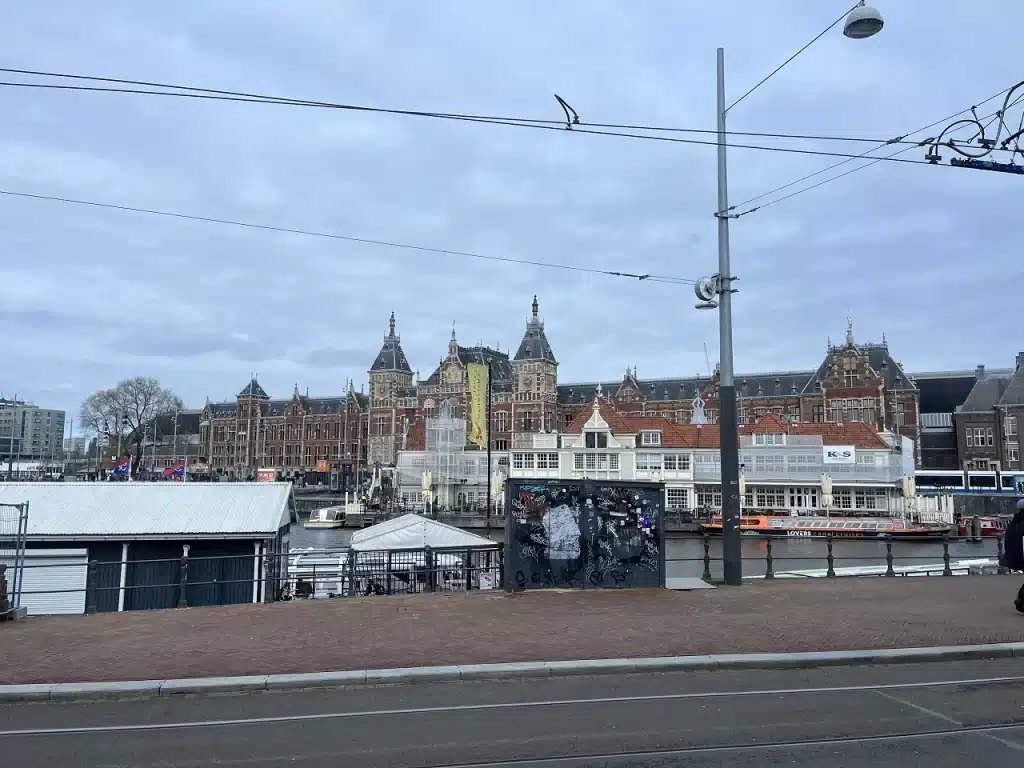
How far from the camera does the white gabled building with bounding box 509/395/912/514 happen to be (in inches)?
2566

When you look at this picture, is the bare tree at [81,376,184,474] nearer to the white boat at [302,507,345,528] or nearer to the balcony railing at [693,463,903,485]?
the white boat at [302,507,345,528]

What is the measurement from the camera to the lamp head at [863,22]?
11211 mm

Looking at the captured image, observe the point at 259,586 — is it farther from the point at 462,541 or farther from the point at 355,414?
the point at 355,414

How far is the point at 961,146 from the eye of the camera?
39.0ft

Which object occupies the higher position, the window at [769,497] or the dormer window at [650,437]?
Answer: the dormer window at [650,437]

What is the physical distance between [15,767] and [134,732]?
106cm

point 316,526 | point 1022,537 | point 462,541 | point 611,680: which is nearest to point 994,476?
point 316,526

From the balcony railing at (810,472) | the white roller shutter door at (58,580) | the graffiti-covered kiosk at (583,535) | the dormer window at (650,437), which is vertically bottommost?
the white roller shutter door at (58,580)

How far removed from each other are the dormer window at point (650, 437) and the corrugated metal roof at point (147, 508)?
177 ft

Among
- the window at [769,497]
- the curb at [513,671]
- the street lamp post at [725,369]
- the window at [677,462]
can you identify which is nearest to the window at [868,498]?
the window at [769,497]

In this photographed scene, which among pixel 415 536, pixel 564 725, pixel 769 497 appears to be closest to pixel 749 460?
pixel 769 497

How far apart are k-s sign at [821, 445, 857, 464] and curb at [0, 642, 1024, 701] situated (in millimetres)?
58198

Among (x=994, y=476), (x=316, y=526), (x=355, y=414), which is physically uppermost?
(x=355, y=414)

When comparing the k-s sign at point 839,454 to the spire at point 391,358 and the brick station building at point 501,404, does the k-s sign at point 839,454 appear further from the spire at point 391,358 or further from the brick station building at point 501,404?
the spire at point 391,358
